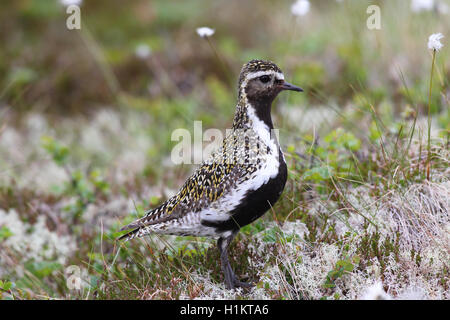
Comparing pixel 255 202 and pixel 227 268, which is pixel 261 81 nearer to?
pixel 255 202

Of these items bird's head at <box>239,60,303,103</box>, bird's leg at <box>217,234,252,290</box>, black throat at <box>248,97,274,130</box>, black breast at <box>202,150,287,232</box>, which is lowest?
bird's leg at <box>217,234,252,290</box>

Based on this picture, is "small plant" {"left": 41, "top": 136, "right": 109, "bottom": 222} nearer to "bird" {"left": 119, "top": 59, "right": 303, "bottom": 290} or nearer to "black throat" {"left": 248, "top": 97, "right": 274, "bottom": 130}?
"bird" {"left": 119, "top": 59, "right": 303, "bottom": 290}

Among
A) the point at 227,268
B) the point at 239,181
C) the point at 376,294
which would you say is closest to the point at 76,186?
the point at 227,268

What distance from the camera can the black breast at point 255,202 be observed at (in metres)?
4.02

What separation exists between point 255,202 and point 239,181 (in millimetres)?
205

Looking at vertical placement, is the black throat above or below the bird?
above

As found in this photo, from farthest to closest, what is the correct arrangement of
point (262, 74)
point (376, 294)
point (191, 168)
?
point (191, 168) → point (262, 74) → point (376, 294)

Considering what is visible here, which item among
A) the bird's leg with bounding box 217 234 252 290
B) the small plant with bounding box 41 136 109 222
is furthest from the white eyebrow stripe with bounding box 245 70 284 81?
the small plant with bounding box 41 136 109 222

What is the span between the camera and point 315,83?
9.89 meters

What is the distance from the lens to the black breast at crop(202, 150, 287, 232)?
4016 mm

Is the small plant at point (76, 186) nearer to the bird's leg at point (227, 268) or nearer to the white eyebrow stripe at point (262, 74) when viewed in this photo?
the bird's leg at point (227, 268)

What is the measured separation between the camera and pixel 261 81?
13.9ft

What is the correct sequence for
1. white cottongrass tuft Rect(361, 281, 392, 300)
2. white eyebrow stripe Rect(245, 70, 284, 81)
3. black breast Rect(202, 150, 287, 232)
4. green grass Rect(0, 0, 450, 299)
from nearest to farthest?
white cottongrass tuft Rect(361, 281, 392, 300) → black breast Rect(202, 150, 287, 232) → white eyebrow stripe Rect(245, 70, 284, 81) → green grass Rect(0, 0, 450, 299)

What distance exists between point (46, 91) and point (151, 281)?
8633 mm
